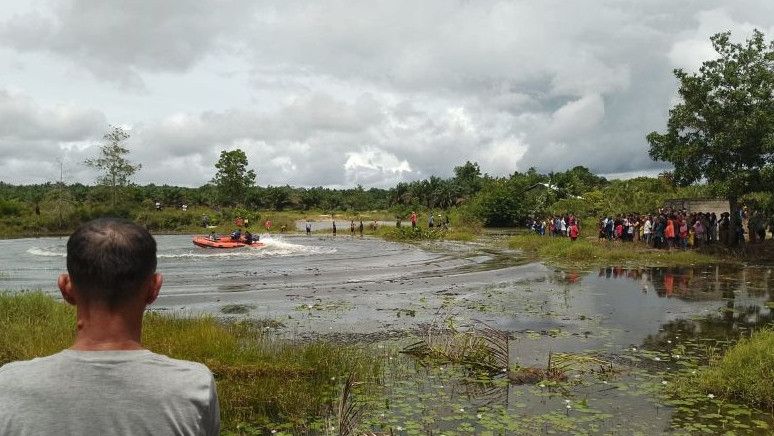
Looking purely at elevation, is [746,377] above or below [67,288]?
below

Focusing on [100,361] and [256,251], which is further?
[256,251]

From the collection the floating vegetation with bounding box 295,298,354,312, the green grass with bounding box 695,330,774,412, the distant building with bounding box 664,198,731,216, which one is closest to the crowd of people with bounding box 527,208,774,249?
the distant building with bounding box 664,198,731,216

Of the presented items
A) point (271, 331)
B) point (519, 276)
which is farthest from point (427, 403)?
point (519, 276)

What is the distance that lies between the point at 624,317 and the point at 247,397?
35.1 ft

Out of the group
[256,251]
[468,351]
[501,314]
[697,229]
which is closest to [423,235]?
[256,251]

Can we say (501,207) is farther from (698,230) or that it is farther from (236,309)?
(236,309)

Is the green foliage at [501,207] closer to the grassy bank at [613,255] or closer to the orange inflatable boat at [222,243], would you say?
the orange inflatable boat at [222,243]

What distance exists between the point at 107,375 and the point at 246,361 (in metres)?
7.75

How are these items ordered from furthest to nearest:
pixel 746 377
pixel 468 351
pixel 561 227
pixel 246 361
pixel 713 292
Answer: pixel 561 227, pixel 713 292, pixel 468 351, pixel 246 361, pixel 746 377

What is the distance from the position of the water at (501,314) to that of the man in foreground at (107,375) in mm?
5797

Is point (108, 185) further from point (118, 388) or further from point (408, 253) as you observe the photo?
point (118, 388)

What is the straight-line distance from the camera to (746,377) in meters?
8.65

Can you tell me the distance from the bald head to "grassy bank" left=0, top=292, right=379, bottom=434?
→ 5504 mm

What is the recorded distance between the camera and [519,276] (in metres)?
24.6
